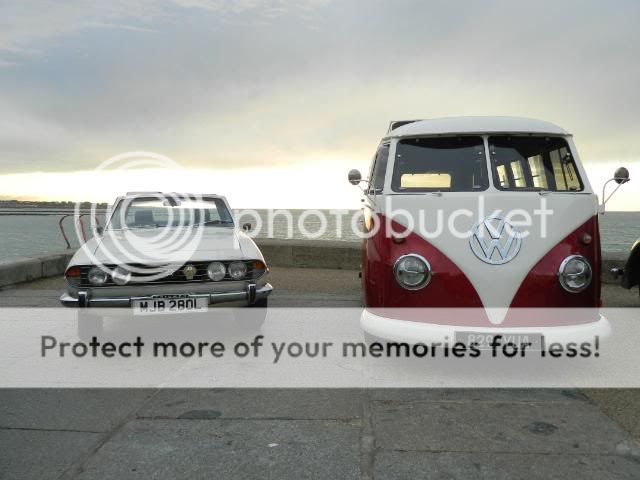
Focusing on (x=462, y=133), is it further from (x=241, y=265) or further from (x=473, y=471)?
(x=473, y=471)

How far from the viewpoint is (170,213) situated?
24.2ft

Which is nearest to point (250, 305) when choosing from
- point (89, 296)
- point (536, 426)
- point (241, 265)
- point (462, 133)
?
point (241, 265)

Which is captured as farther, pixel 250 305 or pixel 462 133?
pixel 250 305

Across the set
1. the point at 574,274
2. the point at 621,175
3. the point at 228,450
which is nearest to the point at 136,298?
the point at 228,450

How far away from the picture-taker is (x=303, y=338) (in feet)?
20.9

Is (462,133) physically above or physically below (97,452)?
above

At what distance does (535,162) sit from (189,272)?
3461 mm

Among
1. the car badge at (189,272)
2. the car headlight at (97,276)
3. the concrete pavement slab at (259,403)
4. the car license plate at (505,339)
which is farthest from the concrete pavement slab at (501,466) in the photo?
the car headlight at (97,276)

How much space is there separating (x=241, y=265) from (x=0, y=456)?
9.63ft

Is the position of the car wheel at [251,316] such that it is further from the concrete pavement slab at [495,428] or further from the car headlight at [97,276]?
the concrete pavement slab at [495,428]

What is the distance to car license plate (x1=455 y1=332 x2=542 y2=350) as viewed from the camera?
15.5 ft

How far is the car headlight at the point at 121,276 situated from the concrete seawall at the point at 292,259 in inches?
227

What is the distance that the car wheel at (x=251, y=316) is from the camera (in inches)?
253

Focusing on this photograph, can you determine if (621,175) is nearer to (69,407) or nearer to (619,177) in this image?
(619,177)
